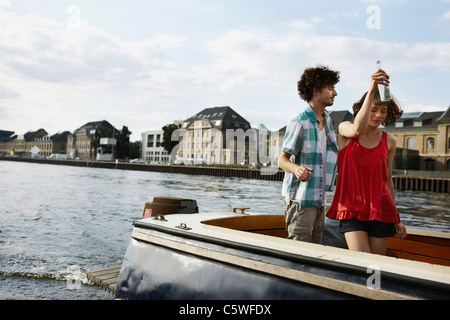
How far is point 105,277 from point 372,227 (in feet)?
14.1

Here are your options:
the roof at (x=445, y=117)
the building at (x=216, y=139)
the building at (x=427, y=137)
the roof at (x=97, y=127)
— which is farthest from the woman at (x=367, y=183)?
the roof at (x=97, y=127)

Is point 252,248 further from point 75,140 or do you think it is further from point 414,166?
point 75,140

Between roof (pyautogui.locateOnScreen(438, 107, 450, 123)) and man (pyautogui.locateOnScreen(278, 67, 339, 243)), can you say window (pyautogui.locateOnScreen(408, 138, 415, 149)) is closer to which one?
roof (pyautogui.locateOnScreen(438, 107, 450, 123))

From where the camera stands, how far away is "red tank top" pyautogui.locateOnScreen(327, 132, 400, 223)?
256 centimetres

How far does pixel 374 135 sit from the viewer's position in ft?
8.80

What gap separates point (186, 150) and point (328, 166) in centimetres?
9521

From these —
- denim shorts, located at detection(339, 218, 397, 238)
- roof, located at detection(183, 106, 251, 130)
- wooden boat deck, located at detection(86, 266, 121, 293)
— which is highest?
A: roof, located at detection(183, 106, 251, 130)

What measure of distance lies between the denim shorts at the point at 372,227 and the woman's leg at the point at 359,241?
0.03m

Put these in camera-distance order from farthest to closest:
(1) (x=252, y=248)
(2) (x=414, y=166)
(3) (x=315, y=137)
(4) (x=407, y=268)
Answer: (2) (x=414, y=166) → (3) (x=315, y=137) → (1) (x=252, y=248) → (4) (x=407, y=268)

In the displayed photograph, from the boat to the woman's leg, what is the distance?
7.4 inches

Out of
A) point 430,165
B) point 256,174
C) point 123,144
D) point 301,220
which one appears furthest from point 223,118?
point 301,220

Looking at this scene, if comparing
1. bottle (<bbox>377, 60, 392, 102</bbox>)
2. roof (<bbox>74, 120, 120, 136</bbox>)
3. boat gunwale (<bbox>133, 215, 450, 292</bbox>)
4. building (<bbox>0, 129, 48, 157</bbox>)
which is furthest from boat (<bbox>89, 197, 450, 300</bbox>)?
building (<bbox>0, 129, 48, 157</bbox>)

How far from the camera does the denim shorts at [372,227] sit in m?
2.57
